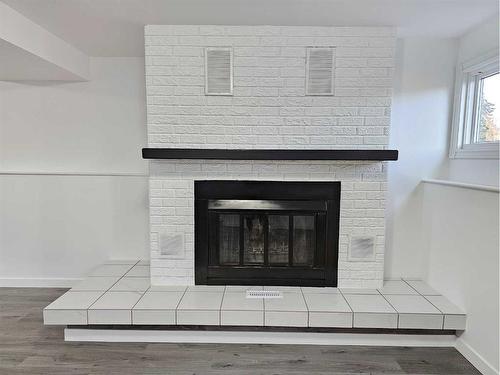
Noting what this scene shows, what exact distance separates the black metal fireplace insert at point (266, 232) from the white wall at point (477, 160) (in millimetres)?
964

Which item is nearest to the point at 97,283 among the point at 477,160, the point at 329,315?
the point at 329,315

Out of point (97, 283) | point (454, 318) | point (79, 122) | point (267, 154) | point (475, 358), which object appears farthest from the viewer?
point (79, 122)

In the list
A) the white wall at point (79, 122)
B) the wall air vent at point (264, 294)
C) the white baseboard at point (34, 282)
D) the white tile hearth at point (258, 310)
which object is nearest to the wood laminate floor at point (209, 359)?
the white tile hearth at point (258, 310)

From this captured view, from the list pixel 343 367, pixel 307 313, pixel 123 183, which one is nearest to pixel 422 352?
pixel 343 367

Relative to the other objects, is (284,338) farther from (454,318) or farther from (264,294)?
(454,318)

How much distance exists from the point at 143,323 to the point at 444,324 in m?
1.94

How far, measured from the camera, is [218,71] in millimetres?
2375

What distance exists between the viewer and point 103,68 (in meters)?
2.96

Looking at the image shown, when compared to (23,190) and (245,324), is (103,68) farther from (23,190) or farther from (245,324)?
(245,324)

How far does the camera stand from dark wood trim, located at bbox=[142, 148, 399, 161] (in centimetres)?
232

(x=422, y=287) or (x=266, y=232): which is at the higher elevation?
(x=266, y=232)

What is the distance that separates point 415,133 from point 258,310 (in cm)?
184

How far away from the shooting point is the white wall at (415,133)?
2.60 m

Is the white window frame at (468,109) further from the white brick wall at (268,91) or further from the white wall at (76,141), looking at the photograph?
the white wall at (76,141)
